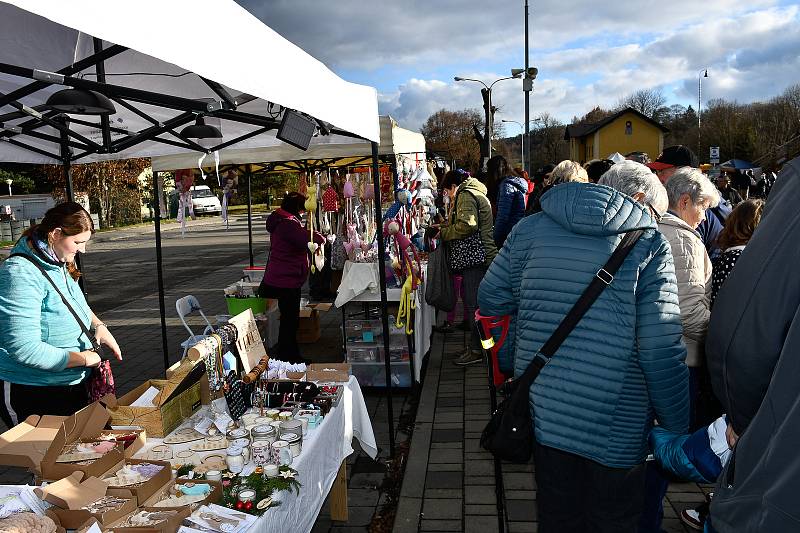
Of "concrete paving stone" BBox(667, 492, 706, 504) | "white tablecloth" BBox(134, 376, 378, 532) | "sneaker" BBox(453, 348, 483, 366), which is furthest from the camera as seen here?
"sneaker" BBox(453, 348, 483, 366)

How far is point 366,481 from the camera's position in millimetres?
3734

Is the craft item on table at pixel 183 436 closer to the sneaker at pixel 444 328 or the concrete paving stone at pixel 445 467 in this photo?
the concrete paving stone at pixel 445 467

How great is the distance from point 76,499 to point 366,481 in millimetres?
2088

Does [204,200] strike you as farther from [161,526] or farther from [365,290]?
[161,526]

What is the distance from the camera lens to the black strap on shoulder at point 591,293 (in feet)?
6.22

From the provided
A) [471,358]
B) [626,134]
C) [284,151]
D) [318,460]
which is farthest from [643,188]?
[626,134]

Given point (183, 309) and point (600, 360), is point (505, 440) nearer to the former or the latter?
point (600, 360)

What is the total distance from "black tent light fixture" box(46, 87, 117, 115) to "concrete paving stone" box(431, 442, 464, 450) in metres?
2.91

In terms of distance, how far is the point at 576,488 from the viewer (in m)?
2.08

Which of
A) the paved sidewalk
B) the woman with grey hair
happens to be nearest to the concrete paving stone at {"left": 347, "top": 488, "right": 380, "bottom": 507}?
the paved sidewalk

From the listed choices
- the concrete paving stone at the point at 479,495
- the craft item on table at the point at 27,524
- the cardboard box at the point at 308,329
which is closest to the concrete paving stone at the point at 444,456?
the concrete paving stone at the point at 479,495

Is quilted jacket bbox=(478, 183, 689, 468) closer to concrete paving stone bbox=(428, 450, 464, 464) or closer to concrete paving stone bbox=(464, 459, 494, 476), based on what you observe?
concrete paving stone bbox=(464, 459, 494, 476)

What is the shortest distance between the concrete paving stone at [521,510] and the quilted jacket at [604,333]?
4.43 ft

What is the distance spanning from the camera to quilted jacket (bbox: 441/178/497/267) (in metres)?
5.22
